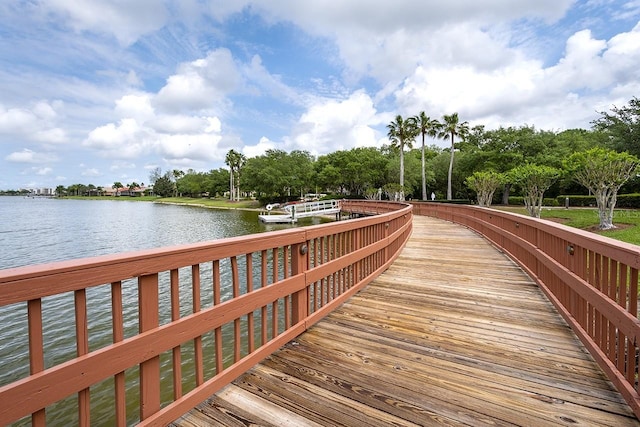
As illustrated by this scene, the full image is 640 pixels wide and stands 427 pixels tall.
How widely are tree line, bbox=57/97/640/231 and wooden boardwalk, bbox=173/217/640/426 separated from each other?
1450 centimetres

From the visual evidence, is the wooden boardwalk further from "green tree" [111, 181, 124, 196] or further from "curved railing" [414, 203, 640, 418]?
"green tree" [111, 181, 124, 196]

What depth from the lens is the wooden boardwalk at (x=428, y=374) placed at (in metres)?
2.03

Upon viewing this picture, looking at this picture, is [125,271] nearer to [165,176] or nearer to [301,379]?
[301,379]

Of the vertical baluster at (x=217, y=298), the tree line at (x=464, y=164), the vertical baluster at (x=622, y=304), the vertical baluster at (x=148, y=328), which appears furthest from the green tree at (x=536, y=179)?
the vertical baluster at (x=148, y=328)

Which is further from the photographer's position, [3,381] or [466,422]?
[3,381]

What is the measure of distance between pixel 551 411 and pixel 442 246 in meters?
6.76

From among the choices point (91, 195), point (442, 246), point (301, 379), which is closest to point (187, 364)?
point (301, 379)

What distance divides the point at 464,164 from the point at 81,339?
4595 centimetres

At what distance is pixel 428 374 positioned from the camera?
2518 millimetres

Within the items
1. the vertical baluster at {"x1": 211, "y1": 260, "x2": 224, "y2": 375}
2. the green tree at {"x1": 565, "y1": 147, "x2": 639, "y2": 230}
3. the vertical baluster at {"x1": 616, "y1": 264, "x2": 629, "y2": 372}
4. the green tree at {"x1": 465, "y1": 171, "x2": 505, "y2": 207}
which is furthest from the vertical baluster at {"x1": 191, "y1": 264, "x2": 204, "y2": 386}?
the green tree at {"x1": 465, "y1": 171, "x2": 505, "y2": 207}

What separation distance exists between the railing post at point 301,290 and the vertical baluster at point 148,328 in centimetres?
138

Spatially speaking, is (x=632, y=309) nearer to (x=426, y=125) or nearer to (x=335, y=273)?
(x=335, y=273)

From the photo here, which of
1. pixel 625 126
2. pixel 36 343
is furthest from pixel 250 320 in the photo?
pixel 625 126

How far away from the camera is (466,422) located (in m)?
1.97
